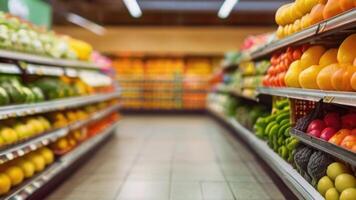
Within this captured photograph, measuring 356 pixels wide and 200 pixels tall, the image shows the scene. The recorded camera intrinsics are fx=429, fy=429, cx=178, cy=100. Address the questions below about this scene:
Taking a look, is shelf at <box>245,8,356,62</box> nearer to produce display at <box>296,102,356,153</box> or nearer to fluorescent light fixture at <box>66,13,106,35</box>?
produce display at <box>296,102,356,153</box>

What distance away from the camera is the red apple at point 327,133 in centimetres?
291

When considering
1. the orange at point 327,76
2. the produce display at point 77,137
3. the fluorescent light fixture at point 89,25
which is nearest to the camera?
the orange at point 327,76

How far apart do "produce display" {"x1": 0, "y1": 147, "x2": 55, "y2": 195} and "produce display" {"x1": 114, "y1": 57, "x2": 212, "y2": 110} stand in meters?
10.8

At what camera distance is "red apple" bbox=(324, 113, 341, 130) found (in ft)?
10.1

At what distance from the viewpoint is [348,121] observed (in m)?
3.03

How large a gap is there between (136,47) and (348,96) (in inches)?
538

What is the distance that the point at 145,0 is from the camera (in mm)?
14461

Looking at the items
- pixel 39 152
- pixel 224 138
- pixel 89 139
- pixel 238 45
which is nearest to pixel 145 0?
pixel 238 45

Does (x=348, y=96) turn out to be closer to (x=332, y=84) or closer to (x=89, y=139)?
(x=332, y=84)

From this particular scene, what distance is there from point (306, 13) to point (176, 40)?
12047 mm

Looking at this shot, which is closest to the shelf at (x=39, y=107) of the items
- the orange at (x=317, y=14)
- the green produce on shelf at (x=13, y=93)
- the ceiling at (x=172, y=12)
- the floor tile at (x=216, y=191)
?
the green produce on shelf at (x=13, y=93)

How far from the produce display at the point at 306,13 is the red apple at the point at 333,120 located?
72cm

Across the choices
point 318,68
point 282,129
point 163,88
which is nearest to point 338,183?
point 318,68

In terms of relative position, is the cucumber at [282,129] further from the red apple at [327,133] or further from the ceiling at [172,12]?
the ceiling at [172,12]
